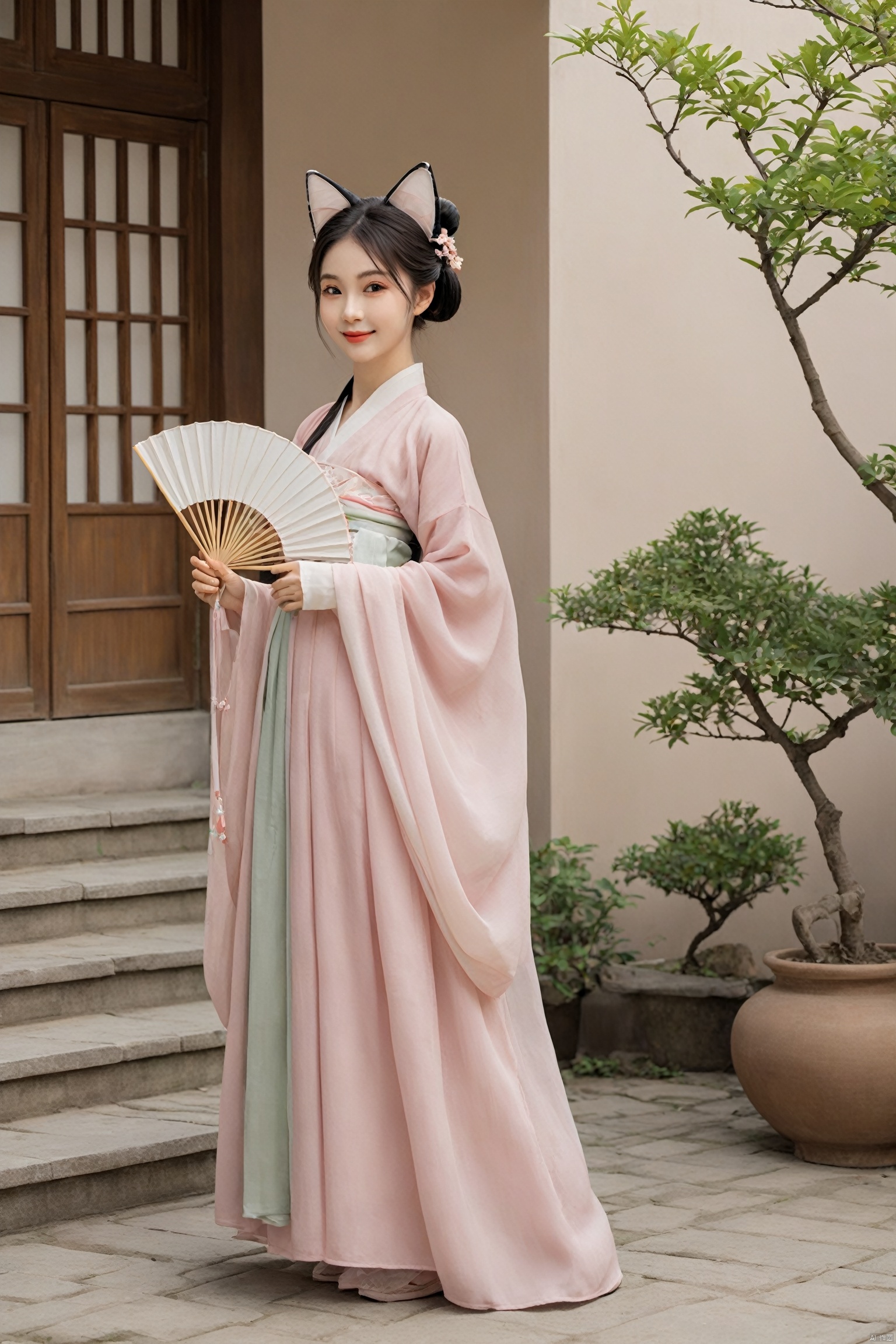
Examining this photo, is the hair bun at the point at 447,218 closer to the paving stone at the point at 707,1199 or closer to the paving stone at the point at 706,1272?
the paving stone at the point at 706,1272

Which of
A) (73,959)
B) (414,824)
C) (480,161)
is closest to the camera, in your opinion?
(414,824)

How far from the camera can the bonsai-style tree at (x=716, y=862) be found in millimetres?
5848

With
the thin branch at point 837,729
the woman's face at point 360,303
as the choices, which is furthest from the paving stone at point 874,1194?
the woman's face at point 360,303

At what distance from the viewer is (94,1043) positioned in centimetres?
476

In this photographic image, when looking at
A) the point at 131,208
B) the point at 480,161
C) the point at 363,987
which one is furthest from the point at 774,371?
the point at 363,987

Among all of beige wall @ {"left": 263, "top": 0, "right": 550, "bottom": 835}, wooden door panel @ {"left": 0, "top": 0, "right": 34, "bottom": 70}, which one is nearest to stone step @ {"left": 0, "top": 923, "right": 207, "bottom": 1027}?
beige wall @ {"left": 263, "top": 0, "right": 550, "bottom": 835}

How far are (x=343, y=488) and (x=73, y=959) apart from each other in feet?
6.57

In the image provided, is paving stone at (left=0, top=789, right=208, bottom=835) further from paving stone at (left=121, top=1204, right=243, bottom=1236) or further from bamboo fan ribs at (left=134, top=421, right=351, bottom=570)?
bamboo fan ribs at (left=134, top=421, right=351, bottom=570)

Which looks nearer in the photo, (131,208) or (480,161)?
(480,161)

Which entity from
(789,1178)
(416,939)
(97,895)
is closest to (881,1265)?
(789,1178)

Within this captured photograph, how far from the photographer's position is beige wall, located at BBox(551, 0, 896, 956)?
233 inches

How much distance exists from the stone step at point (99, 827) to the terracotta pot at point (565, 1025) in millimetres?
1268

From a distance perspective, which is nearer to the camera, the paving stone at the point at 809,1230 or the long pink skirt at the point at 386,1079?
the long pink skirt at the point at 386,1079

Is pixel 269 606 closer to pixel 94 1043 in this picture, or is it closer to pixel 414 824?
pixel 414 824
